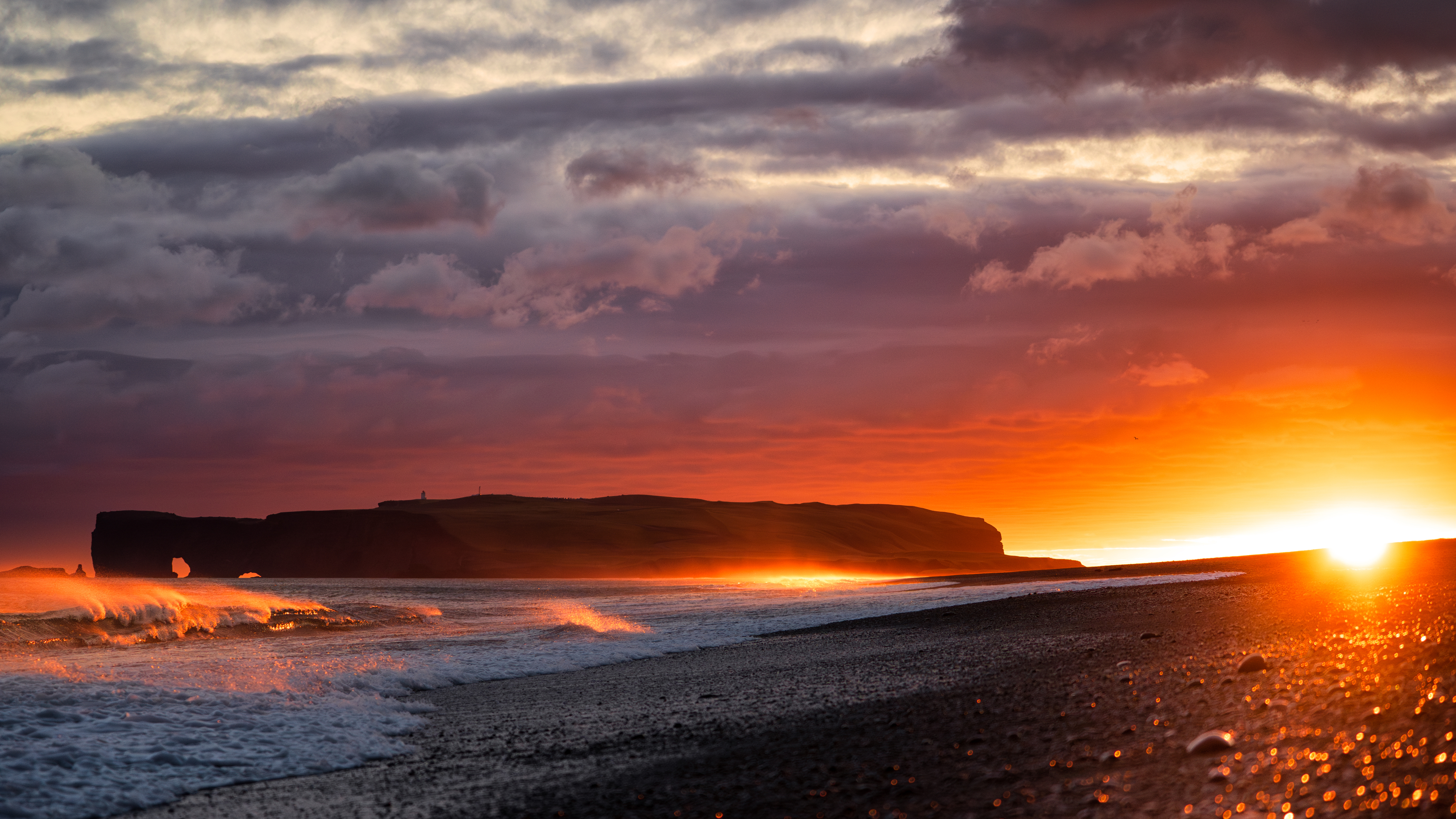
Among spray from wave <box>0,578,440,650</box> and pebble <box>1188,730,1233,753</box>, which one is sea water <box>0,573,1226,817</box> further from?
pebble <box>1188,730,1233,753</box>

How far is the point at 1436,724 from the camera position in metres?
7.14

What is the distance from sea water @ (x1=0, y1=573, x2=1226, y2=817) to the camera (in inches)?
425

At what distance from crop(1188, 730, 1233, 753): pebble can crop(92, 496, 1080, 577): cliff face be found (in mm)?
108787

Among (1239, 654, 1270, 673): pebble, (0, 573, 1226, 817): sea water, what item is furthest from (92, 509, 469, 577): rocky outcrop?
(1239, 654, 1270, 673): pebble

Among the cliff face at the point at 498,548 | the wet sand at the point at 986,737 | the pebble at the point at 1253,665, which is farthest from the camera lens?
the cliff face at the point at 498,548

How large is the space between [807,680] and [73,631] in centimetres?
2297

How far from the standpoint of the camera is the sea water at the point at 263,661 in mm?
10797

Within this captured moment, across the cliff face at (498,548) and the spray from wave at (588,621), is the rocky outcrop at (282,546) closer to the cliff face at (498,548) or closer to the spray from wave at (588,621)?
the cliff face at (498,548)

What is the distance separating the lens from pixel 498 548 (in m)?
154

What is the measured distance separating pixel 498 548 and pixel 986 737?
151m

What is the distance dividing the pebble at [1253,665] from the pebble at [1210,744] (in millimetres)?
3066

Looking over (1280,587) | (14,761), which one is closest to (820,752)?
(14,761)

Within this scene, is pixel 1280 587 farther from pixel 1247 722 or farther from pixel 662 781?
pixel 662 781

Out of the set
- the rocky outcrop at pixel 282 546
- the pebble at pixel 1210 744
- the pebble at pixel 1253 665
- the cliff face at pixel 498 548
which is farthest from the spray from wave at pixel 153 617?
the rocky outcrop at pixel 282 546
